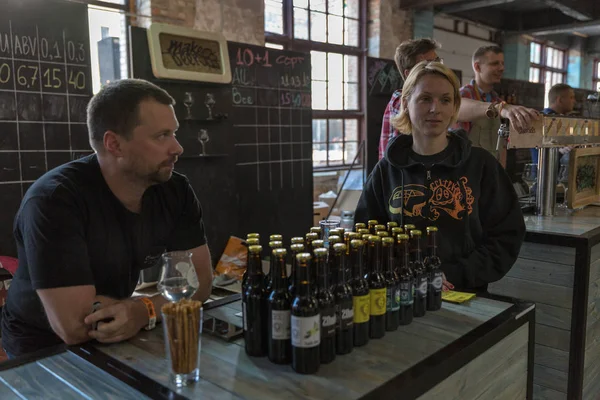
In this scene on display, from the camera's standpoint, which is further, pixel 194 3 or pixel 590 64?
pixel 590 64

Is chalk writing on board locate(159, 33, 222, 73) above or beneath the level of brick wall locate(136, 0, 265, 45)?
beneath

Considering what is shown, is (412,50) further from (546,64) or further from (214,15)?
(546,64)

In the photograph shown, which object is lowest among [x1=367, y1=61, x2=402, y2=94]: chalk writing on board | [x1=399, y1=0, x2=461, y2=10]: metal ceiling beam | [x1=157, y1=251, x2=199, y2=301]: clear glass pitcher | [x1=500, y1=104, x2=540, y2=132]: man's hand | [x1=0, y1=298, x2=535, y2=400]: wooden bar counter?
[x1=0, y1=298, x2=535, y2=400]: wooden bar counter

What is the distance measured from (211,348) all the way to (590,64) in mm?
13299

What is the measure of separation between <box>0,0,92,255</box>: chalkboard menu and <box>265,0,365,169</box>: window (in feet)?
10.7

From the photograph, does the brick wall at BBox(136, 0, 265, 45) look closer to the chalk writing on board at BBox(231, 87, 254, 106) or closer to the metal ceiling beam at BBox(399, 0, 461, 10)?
the chalk writing on board at BBox(231, 87, 254, 106)

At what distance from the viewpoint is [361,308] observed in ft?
3.92

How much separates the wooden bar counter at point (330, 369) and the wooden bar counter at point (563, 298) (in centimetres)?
107

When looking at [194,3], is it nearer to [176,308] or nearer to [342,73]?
[342,73]

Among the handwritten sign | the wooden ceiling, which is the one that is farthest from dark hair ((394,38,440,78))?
the wooden ceiling

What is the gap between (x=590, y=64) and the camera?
12.0m

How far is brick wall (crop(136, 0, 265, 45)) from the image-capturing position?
483cm

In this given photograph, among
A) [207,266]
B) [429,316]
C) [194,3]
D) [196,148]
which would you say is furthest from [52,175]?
[194,3]

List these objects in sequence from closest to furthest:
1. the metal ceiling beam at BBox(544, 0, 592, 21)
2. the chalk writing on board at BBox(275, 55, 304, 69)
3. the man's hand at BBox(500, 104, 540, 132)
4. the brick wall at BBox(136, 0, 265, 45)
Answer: the man's hand at BBox(500, 104, 540, 132), the chalk writing on board at BBox(275, 55, 304, 69), the brick wall at BBox(136, 0, 265, 45), the metal ceiling beam at BBox(544, 0, 592, 21)
